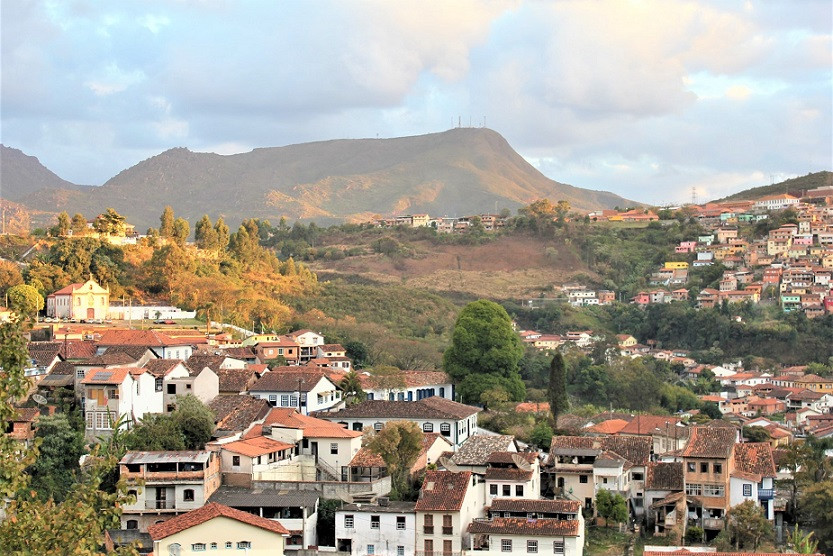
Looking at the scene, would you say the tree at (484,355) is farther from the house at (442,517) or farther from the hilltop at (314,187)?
the hilltop at (314,187)

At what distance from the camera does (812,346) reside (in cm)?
6594

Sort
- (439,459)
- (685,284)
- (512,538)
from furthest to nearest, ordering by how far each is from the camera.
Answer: (685,284), (439,459), (512,538)

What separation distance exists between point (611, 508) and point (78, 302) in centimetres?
2455

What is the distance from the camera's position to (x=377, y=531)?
24.7 m

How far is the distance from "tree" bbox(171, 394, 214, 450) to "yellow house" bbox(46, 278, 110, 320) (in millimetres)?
16504

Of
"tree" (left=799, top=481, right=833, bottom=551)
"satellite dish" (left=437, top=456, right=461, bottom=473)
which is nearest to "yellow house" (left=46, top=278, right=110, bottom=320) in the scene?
"satellite dish" (left=437, top=456, right=461, bottom=473)

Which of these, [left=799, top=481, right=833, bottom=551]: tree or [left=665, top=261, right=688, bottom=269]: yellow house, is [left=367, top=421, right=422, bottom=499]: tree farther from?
[left=665, top=261, right=688, bottom=269]: yellow house

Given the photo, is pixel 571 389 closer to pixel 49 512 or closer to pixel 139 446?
pixel 139 446

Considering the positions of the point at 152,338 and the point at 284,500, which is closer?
the point at 284,500

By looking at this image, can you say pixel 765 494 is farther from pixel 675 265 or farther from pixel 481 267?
pixel 481 267

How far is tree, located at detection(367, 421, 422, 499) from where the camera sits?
26.3 m

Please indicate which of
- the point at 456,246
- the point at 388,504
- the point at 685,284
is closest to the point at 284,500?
the point at 388,504

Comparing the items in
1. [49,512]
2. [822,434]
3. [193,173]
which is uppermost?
[193,173]

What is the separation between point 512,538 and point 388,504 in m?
3.07
